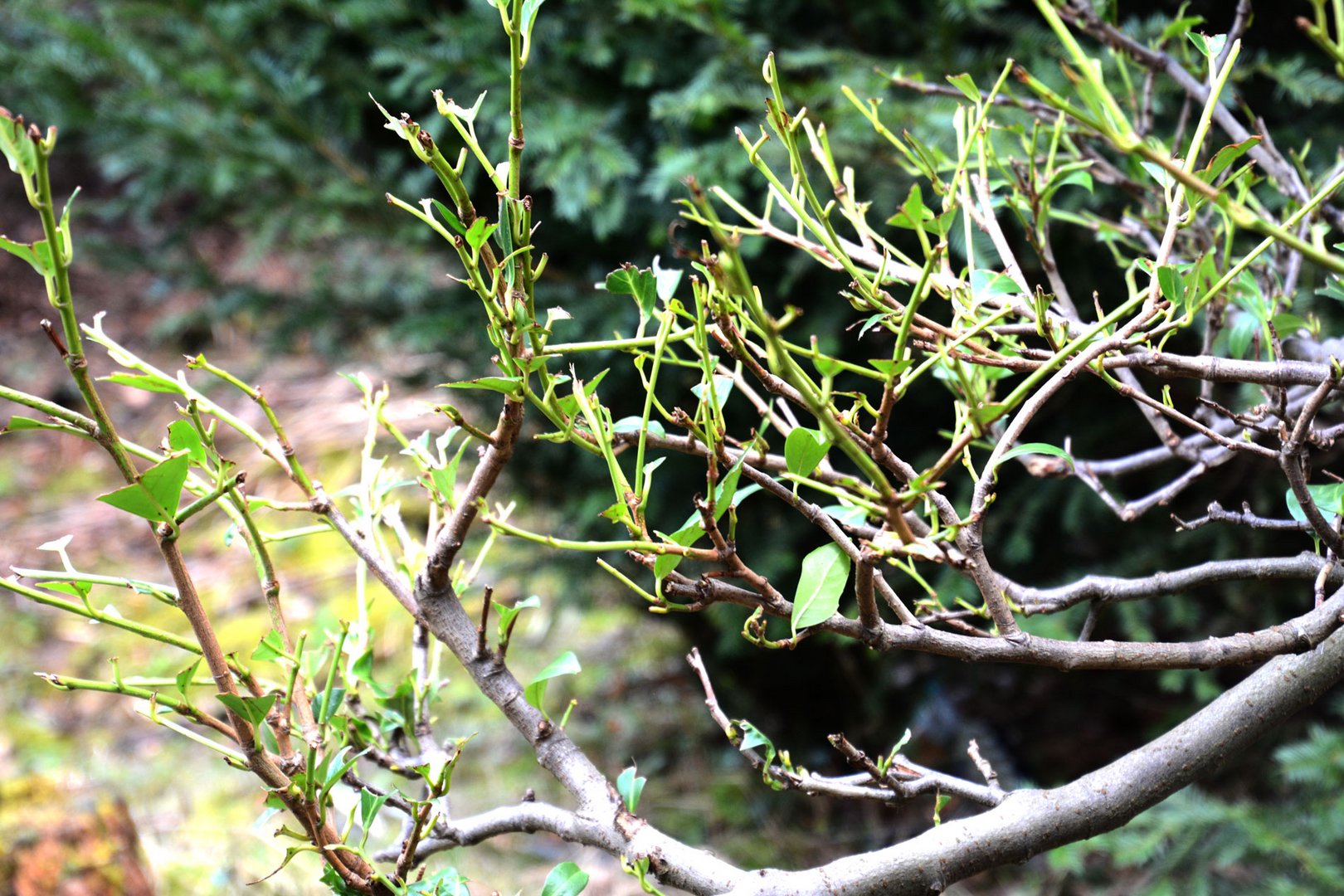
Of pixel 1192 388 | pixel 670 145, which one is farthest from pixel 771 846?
pixel 670 145

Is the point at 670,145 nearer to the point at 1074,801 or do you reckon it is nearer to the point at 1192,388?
the point at 1192,388

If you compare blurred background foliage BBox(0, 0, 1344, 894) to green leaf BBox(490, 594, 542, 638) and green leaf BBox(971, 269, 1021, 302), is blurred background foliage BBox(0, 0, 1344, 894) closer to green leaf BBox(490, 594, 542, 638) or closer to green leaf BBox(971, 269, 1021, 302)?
green leaf BBox(971, 269, 1021, 302)

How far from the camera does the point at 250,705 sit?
38 cm

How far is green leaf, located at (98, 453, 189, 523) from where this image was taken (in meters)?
0.34

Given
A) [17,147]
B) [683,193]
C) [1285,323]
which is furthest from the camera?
[683,193]

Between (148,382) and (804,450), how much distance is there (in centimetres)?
26

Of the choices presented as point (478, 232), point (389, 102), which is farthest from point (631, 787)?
point (389, 102)

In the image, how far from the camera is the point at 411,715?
537 mm

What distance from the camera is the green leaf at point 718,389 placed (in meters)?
0.36

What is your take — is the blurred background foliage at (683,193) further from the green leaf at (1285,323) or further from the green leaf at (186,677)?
the green leaf at (186,677)

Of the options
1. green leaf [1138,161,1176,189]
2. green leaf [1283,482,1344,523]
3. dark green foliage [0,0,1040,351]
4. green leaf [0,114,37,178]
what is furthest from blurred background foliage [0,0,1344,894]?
green leaf [0,114,37,178]

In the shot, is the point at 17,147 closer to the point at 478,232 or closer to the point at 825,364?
the point at 478,232

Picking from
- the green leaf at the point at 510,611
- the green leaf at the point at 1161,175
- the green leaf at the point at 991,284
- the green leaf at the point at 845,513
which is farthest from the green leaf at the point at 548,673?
the green leaf at the point at 1161,175

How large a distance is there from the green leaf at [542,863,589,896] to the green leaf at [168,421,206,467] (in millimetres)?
236
